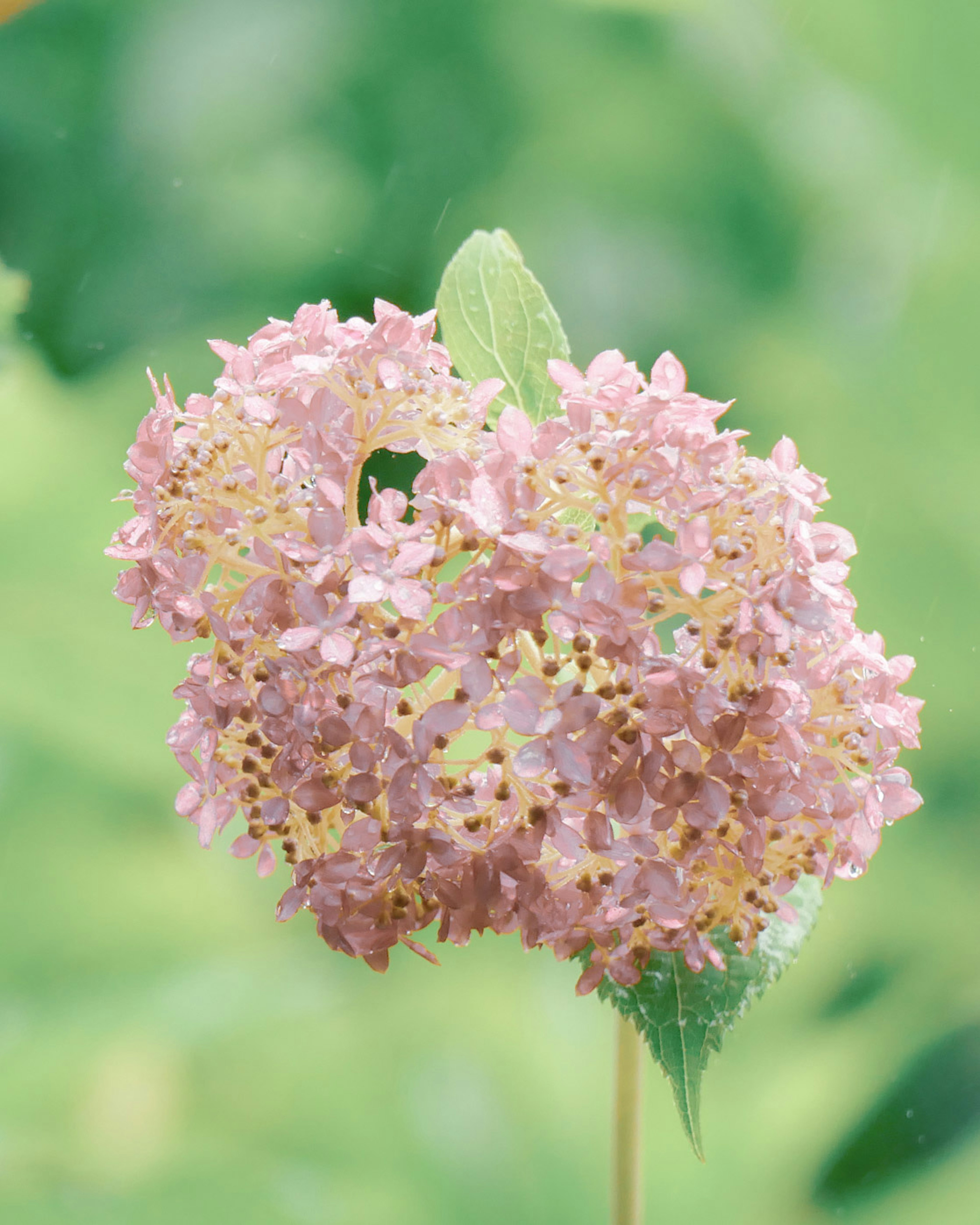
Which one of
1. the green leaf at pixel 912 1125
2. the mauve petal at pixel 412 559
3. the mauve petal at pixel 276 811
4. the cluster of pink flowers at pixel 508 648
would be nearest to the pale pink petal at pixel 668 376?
the cluster of pink flowers at pixel 508 648

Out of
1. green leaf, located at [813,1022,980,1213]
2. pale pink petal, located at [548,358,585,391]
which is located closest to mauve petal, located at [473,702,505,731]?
pale pink petal, located at [548,358,585,391]

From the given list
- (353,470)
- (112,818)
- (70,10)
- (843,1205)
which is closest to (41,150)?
(70,10)

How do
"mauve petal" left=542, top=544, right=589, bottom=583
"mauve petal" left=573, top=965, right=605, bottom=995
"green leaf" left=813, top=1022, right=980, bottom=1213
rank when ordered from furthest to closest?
"green leaf" left=813, top=1022, right=980, bottom=1213 → "mauve petal" left=573, top=965, right=605, bottom=995 → "mauve petal" left=542, top=544, right=589, bottom=583

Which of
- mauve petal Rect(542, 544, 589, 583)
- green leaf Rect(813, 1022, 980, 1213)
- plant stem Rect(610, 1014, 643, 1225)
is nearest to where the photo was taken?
mauve petal Rect(542, 544, 589, 583)

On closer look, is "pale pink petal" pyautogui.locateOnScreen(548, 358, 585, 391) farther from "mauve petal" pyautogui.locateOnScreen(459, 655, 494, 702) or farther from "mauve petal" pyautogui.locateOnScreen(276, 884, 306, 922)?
"mauve petal" pyautogui.locateOnScreen(276, 884, 306, 922)

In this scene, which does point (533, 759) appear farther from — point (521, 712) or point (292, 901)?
point (292, 901)

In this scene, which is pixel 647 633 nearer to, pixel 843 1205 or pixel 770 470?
pixel 770 470

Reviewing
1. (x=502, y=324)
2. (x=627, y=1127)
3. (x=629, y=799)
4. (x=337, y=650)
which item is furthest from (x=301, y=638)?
(x=627, y=1127)

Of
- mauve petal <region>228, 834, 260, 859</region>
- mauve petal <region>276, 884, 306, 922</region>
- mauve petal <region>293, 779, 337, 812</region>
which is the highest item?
mauve petal <region>293, 779, 337, 812</region>

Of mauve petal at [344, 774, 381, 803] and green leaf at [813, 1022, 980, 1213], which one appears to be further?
green leaf at [813, 1022, 980, 1213]
